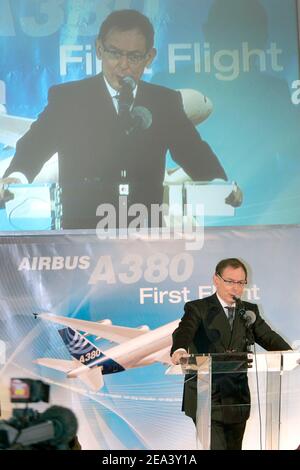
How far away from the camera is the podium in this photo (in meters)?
3.56

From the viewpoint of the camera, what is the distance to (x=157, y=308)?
5.18m

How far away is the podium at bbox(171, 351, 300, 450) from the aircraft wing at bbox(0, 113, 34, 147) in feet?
7.77

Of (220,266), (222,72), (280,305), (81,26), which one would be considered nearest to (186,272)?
(220,266)

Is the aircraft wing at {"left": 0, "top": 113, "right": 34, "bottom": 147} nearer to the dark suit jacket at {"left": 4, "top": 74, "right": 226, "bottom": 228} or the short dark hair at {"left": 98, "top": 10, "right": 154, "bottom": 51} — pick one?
the dark suit jacket at {"left": 4, "top": 74, "right": 226, "bottom": 228}

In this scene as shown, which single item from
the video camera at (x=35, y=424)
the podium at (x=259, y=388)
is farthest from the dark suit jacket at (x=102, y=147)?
the podium at (x=259, y=388)

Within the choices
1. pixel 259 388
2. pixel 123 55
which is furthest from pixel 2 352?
pixel 123 55

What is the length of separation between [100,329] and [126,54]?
2000 millimetres

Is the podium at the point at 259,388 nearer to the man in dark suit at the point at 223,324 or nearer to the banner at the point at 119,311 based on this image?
the man in dark suit at the point at 223,324

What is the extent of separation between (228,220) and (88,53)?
1579mm

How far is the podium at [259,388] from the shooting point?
140 inches

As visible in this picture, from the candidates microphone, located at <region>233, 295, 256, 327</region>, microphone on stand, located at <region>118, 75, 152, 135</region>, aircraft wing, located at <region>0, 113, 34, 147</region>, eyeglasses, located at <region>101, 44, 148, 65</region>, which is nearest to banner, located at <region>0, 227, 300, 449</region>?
microphone, located at <region>233, 295, 256, 327</region>
